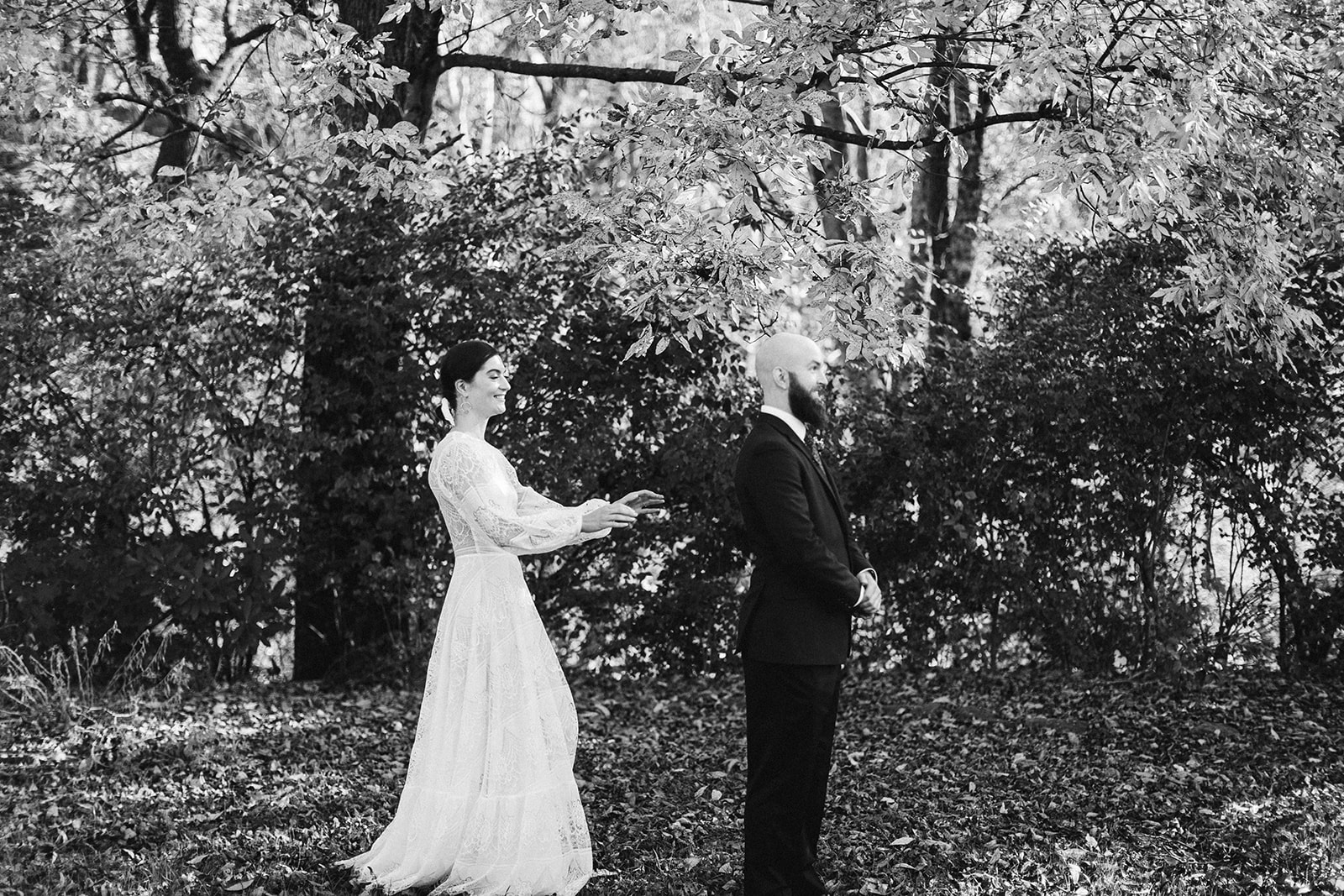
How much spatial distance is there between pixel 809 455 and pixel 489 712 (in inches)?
59.2

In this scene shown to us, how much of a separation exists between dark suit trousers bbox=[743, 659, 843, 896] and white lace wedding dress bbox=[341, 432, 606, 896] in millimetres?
741

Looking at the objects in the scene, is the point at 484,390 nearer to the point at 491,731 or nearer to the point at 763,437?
the point at 763,437

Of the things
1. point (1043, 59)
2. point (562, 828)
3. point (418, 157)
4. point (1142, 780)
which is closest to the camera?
point (562, 828)

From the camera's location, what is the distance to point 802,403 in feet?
13.8

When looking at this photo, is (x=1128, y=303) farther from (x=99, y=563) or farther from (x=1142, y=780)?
(x=99, y=563)

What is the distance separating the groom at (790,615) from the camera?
Answer: 13.3 ft

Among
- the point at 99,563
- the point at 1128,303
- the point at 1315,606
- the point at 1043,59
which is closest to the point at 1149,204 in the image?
the point at 1043,59

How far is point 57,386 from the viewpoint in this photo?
27.2 ft

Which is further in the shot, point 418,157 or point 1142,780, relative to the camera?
point 418,157

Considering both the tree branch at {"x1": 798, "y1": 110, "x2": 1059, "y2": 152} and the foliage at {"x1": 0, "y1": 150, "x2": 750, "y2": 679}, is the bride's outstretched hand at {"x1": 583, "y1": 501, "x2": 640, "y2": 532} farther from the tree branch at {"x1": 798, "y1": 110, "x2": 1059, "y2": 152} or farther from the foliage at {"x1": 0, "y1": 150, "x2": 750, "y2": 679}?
the foliage at {"x1": 0, "y1": 150, "x2": 750, "y2": 679}

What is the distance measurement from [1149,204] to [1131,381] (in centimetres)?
241

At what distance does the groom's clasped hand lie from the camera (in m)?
4.33

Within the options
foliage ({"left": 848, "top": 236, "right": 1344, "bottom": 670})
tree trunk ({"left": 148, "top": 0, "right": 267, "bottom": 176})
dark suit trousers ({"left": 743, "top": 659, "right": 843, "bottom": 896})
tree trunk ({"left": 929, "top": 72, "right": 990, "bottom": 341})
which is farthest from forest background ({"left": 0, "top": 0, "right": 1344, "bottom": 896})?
tree trunk ({"left": 929, "top": 72, "right": 990, "bottom": 341})

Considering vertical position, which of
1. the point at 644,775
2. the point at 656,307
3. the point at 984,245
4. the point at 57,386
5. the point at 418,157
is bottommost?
the point at 644,775
